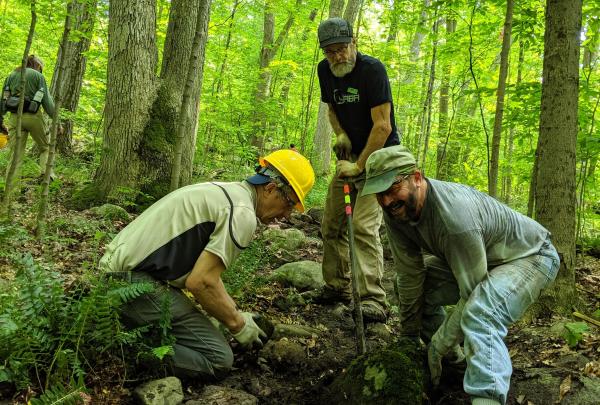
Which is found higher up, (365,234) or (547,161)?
(547,161)

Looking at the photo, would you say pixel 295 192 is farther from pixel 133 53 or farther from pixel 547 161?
pixel 133 53

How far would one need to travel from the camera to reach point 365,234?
4941 millimetres

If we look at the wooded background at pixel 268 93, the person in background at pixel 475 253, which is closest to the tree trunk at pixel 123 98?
the wooded background at pixel 268 93

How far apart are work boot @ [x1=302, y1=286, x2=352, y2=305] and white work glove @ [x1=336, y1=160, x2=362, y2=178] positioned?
1391mm

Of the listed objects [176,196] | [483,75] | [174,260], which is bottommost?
[174,260]

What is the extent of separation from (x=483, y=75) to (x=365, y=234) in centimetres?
757

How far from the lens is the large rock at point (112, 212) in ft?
21.5

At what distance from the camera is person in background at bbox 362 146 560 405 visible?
9.15ft

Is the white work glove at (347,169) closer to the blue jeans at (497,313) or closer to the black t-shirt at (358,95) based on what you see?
the black t-shirt at (358,95)

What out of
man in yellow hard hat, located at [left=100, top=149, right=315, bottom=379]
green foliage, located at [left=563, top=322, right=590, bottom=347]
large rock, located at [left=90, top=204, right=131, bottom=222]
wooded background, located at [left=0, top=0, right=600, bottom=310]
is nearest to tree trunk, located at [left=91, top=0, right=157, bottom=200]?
wooded background, located at [left=0, top=0, right=600, bottom=310]

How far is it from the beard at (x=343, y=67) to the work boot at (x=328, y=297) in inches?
93.7

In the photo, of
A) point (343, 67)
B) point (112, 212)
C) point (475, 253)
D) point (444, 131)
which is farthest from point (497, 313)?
point (444, 131)

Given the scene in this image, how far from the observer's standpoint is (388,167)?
3020mm

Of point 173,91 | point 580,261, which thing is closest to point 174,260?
point 173,91
